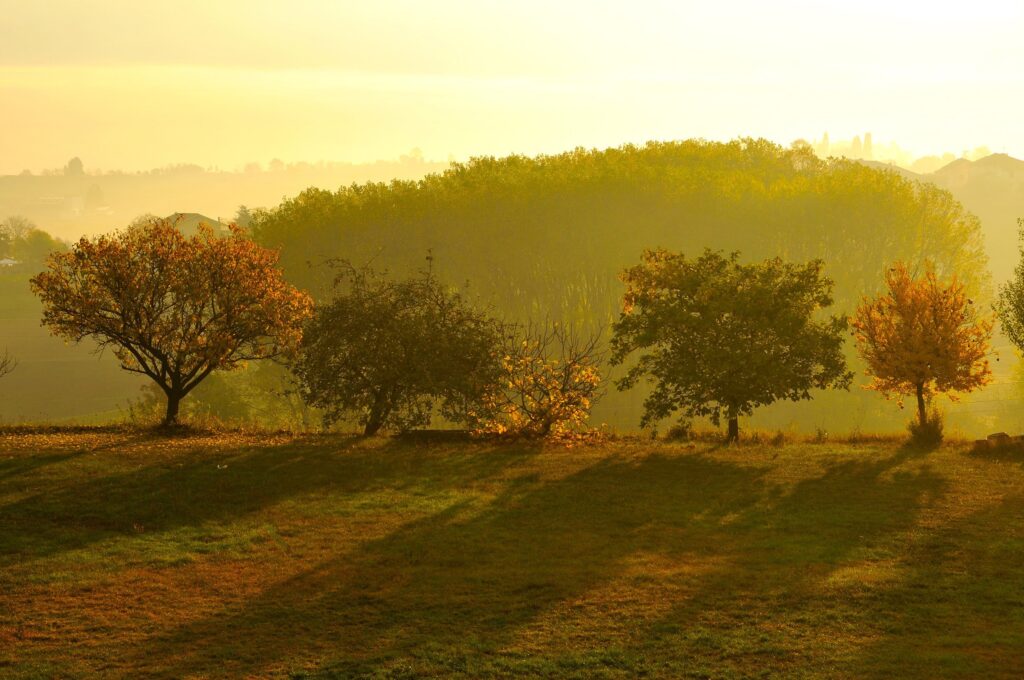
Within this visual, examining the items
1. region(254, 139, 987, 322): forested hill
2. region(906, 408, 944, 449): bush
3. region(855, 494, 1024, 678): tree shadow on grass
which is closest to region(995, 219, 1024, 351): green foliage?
region(906, 408, 944, 449): bush

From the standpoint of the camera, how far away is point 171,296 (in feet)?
111

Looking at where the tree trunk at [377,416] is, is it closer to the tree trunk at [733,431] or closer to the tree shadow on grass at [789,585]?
the tree trunk at [733,431]

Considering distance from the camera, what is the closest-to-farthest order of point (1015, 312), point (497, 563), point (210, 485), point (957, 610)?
1. point (957, 610)
2. point (497, 563)
3. point (210, 485)
4. point (1015, 312)

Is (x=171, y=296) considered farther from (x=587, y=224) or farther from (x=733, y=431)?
(x=587, y=224)

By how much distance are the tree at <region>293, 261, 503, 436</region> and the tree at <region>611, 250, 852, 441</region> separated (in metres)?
5.18

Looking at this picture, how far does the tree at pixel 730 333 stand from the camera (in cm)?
3441

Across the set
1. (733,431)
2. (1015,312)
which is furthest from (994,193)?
(733,431)

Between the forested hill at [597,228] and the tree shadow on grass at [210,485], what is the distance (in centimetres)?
3525

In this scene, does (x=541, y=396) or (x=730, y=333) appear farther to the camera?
(x=541, y=396)

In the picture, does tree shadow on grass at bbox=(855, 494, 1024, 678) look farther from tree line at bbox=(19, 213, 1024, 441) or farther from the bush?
the bush

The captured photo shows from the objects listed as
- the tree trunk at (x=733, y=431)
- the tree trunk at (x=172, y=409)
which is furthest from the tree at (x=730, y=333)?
the tree trunk at (x=172, y=409)

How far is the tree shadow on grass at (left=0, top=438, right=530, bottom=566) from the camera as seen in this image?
22469 mm

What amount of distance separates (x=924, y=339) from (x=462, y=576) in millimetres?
22517

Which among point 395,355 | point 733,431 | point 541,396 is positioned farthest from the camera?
point 733,431
